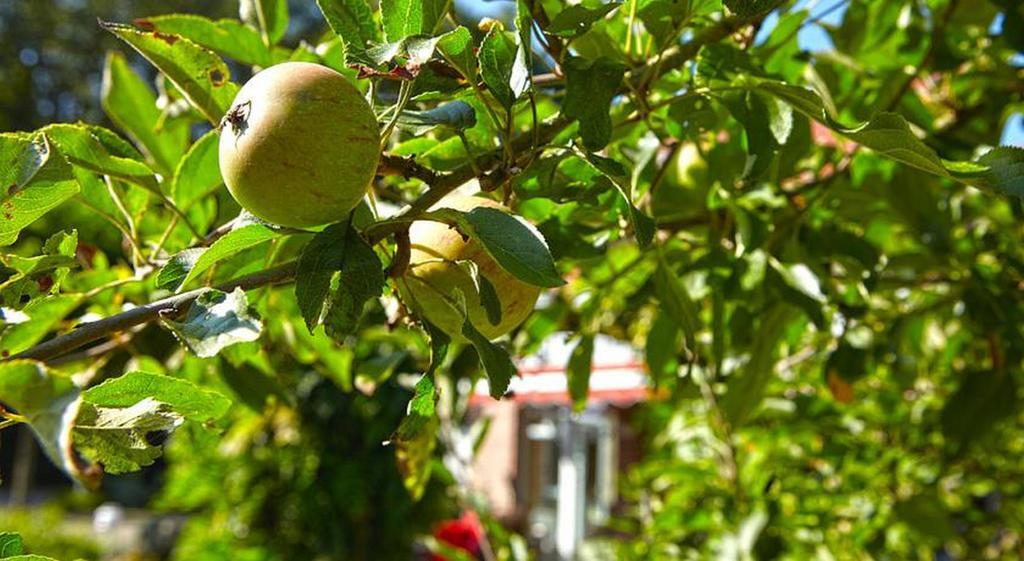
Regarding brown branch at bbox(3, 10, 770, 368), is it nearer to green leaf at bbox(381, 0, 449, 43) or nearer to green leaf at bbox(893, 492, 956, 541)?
green leaf at bbox(381, 0, 449, 43)

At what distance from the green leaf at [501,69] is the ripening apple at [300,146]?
0.25 ft

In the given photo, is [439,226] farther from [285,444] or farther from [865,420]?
[285,444]

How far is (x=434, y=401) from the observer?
62 centimetres

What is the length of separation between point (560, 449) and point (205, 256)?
19.7 feet

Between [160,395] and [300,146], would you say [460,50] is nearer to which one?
[300,146]

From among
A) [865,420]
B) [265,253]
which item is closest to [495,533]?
[865,420]

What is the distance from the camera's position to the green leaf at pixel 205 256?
598 millimetres

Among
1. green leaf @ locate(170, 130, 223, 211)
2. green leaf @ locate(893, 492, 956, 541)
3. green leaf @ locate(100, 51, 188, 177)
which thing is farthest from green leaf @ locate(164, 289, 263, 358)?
green leaf @ locate(893, 492, 956, 541)

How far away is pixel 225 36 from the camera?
91cm

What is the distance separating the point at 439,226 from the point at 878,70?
822 mm

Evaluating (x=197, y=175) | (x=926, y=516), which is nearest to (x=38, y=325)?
(x=197, y=175)

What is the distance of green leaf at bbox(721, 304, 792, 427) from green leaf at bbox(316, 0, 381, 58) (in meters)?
0.68

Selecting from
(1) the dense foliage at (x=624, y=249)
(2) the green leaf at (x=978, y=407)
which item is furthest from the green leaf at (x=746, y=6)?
(2) the green leaf at (x=978, y=407)

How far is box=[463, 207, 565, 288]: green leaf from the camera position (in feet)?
1.79
